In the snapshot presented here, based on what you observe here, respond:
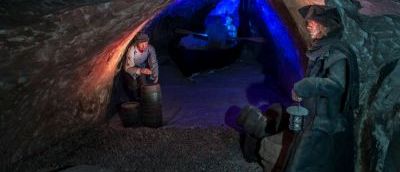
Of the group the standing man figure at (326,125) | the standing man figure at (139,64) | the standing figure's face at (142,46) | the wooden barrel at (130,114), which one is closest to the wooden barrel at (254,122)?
the standing man figure at (326,125)

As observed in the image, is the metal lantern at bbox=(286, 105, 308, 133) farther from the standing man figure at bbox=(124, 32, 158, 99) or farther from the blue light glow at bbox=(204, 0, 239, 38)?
the blue light glow at bbox=(204, 0, 239, 38)

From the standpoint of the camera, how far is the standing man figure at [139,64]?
7.55 m

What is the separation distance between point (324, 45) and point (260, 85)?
7104mm

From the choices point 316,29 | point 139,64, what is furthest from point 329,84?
point 139,64

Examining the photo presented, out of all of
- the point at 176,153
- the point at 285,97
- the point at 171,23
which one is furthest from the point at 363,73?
the point at 171,23

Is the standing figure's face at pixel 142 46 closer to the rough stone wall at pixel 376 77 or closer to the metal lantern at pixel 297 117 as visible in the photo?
the rough stone wall at pixel 376 77

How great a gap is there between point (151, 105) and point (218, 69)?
20.1 ft

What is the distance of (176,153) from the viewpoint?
6527mm

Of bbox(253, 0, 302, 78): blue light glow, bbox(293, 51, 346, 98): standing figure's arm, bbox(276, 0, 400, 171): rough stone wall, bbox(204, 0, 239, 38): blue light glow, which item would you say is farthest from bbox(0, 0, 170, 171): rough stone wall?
bbox(204, 0, 239, 38): blue light glow

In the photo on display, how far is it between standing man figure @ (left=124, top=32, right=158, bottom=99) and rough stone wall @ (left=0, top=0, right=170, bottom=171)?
2.11ft

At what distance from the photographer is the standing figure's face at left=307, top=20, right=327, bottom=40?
4211mm

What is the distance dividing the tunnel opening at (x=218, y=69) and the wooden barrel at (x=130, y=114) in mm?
741

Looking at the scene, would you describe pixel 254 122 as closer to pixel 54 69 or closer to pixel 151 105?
pixel 151 105

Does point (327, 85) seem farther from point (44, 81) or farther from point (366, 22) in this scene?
point (44, 81)
